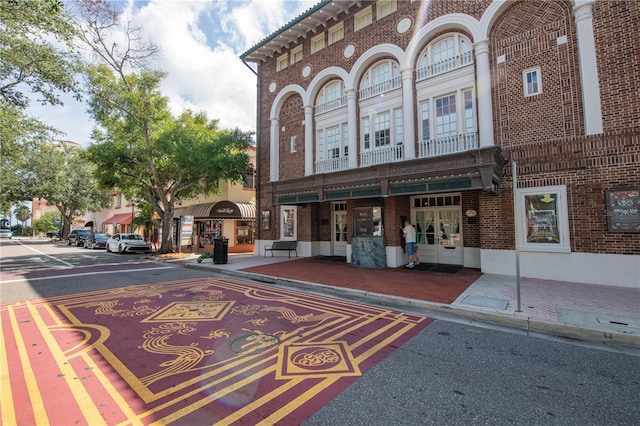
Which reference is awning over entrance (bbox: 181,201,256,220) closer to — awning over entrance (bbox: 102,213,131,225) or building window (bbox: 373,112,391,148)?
building window (bbox: 373,112,391,148)

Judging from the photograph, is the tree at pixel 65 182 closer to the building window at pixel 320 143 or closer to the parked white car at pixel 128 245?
the parked white car at pixel 128 245

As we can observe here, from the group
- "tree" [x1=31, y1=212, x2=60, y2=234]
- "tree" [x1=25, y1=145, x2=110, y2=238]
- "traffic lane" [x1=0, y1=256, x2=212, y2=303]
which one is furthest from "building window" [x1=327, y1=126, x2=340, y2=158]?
"tree" [x1=31, y1=212, x2=60, y2=234]

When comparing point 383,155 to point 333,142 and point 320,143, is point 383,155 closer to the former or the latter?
point 333,142

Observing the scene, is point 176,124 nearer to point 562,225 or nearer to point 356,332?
point 356,332

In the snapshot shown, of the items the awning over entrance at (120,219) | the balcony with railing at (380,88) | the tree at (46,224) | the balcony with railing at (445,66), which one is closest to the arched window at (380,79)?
the balcony with railing at (380,88)

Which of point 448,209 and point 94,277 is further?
point 448,209

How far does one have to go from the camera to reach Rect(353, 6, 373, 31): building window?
1374cm

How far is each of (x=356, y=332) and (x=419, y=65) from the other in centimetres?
1147

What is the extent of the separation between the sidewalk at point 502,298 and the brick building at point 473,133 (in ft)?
3.81

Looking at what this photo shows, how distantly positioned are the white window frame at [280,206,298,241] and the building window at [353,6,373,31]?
969 cm

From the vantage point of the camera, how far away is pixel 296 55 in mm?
16859

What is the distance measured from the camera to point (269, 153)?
1770 cm

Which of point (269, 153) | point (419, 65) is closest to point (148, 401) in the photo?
point (419, 65)

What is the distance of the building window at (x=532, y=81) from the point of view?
9.62 m
